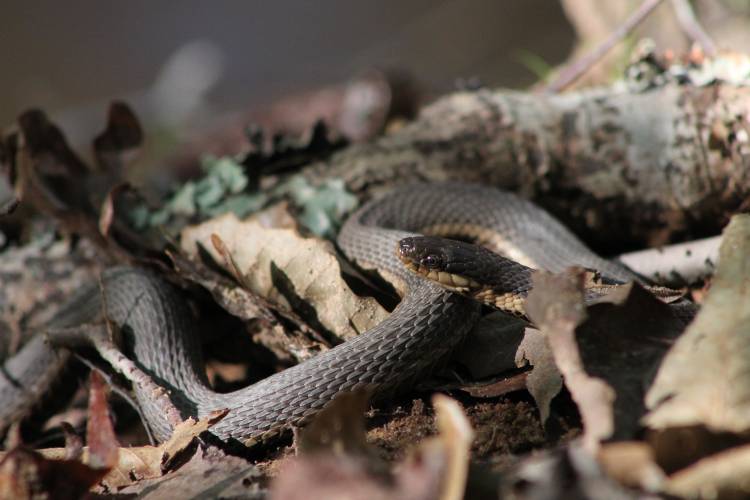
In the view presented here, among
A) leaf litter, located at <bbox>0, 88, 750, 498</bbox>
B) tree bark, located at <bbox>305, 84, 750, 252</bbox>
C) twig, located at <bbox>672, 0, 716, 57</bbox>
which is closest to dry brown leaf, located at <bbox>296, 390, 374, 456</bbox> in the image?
leaf litter, located at <bbox>0, 88, 750, 498</bbox>

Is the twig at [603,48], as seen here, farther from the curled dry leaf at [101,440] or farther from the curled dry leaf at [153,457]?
the curled dry leaf at [101,440]

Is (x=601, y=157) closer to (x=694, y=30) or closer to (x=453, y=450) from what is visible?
(x=694, y=30)

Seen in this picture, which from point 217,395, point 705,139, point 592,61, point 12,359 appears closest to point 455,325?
point 217,395

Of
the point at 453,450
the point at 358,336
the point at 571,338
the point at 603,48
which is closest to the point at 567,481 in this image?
the point at 453,450

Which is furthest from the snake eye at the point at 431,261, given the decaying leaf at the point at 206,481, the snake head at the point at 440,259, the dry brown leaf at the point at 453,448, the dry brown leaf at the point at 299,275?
the dry brown leaf at the point at 453,448

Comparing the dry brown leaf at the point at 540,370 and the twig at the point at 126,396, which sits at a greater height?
the twig at the point at 126,396

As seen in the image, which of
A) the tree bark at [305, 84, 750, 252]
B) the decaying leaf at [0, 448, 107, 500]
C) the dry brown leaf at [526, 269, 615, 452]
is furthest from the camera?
the tree bark at [305, 84, 750, 252]

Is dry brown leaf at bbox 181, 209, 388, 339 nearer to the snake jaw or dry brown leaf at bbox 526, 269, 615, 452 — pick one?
the snake jaw
